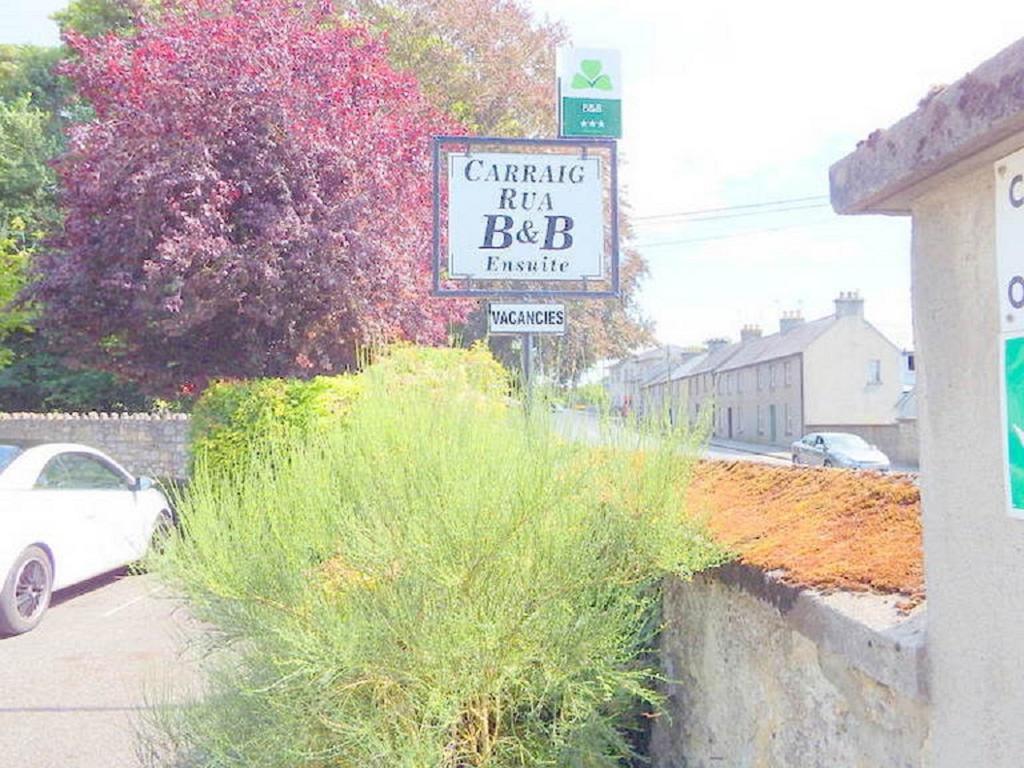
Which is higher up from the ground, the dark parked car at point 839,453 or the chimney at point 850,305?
the chimney at point 850,305

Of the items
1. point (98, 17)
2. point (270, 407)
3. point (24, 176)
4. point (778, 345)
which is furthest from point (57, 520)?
point (778, 345)

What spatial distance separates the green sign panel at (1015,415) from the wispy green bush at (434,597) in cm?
144

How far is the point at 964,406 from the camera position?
184 centimetres

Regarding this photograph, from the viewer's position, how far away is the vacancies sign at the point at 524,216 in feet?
17.9

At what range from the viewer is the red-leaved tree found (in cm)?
991

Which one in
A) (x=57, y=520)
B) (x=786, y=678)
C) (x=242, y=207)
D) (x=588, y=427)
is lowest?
(x=57, y=520)

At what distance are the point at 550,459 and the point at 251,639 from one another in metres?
1.16

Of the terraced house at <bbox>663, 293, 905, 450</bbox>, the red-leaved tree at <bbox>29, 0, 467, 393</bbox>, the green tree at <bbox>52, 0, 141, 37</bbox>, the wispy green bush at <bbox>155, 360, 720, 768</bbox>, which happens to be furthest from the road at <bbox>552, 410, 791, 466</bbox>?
the terraced house at <bbox>663, 293, 905, 450</bbox>

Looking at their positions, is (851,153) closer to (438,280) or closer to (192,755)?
(192,755)

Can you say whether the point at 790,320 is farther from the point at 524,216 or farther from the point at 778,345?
the point at 524,216

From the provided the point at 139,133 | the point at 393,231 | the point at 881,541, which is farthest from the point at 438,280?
the point at 139,133

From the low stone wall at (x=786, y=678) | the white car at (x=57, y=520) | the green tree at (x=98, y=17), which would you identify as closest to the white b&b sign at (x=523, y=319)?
the low stone wall at (x=786, y=678)

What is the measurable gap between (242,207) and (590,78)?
5.77 metres

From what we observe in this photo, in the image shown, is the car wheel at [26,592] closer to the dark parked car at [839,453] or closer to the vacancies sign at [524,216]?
the vacancies sign at [524,216]
